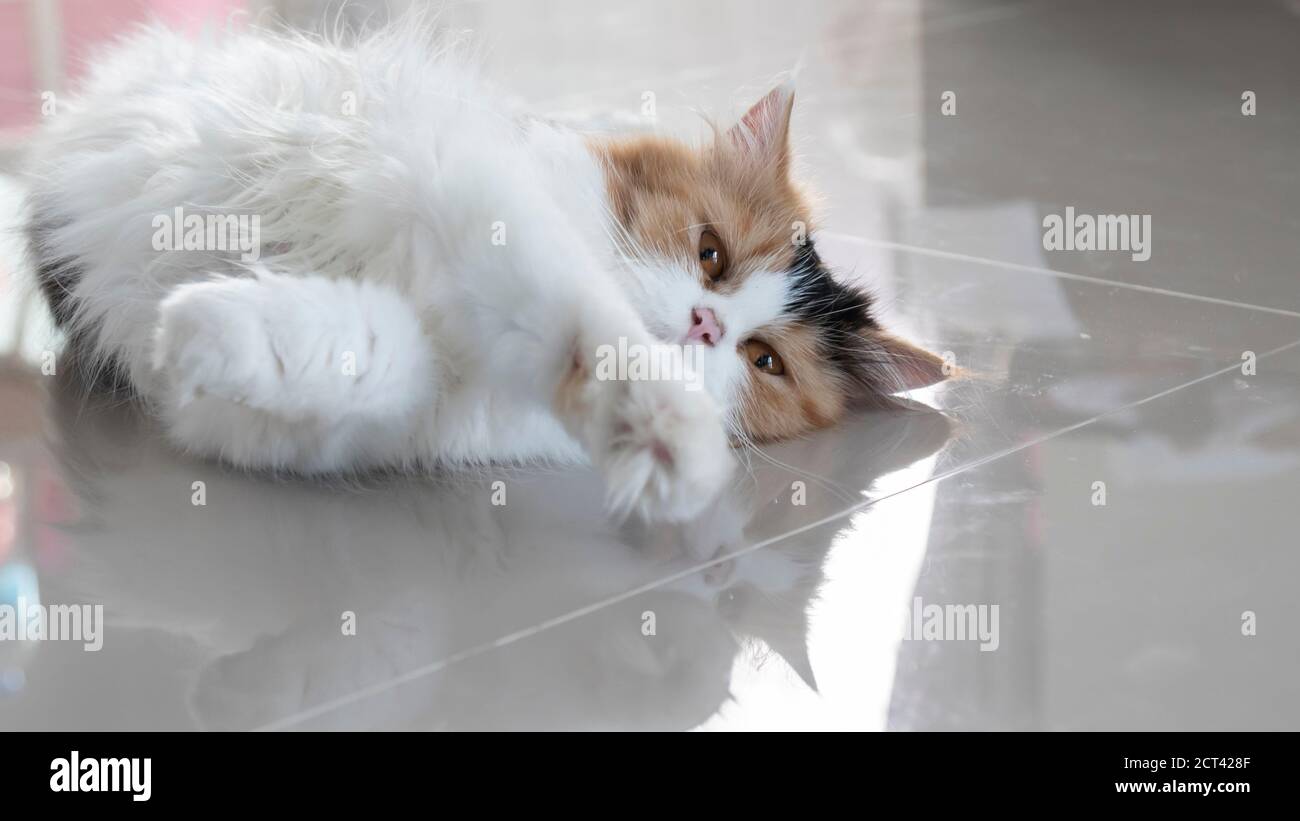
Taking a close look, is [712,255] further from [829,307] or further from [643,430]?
[643,430]

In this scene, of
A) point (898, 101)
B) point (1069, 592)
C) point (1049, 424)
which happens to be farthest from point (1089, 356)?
point (898, 101)

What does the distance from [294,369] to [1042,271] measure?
71.0 inches

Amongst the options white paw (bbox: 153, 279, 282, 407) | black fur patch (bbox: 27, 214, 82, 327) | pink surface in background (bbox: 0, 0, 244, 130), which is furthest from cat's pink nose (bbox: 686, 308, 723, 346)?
pink surface in background (bbox: 0, 0, 244, 130)

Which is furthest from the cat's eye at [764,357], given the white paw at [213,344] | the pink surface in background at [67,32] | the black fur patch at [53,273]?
Answer: the pink surface in background at [67,32]

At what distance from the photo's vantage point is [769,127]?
80.4 inches

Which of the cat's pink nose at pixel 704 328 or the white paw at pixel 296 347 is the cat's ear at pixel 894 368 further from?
the white paw at pixel 296 347

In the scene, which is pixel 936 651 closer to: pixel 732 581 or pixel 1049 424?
pixel 732 581

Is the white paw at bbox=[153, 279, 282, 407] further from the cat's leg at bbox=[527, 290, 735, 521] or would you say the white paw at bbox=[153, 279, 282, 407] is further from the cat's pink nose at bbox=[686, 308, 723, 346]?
the cat's pink nose at bbox=[686, 308, 723, 346]

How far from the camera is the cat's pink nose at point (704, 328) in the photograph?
5.73 feet

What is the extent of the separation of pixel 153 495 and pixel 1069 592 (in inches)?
42.2

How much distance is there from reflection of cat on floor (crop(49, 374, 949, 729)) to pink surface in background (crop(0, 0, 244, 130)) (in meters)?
2.51

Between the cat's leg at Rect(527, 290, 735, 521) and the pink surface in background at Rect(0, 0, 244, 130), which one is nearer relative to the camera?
the cat's leg at Rect(527, 290, 735, 521)

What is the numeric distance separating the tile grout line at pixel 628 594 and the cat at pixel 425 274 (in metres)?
0.10

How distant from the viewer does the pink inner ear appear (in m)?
2.03
